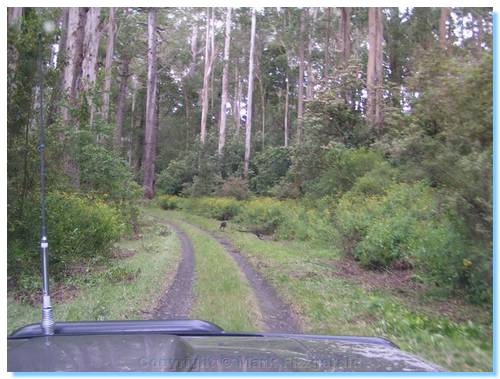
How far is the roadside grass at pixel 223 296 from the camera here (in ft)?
22.0

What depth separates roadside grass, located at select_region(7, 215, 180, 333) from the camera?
280 inches

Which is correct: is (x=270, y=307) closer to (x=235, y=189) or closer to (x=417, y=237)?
(x=417, y=237)

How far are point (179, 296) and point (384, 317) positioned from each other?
10.1ft

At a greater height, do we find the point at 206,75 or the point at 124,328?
the point at 206,75

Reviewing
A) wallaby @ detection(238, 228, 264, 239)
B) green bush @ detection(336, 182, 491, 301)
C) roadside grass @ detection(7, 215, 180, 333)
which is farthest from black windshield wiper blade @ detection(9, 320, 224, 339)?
wallaby @ detection(238, 228, 264, 239)

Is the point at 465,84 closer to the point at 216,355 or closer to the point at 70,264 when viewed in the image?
the point at 216,355

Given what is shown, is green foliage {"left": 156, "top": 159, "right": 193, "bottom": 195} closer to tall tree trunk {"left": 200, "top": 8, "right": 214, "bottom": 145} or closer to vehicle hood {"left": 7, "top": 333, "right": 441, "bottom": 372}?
tall tree trunk {"left": 200, "top": 8, "right": 214, "bottom": 145}

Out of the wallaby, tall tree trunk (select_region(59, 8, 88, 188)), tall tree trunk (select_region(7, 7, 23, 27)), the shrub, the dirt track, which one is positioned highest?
tall tree trunk (select_region(59, 8, 88, 188))

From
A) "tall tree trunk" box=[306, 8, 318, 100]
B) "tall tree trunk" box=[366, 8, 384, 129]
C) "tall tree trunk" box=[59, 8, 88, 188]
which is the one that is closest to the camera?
"tall tree trunk" box=[59, 8, 88, 188]

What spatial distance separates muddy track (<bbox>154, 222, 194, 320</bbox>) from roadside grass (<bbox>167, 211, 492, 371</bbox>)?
142cm

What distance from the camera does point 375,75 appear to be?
21.3 meters

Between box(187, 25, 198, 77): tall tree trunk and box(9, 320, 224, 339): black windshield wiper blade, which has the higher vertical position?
box(187, 25, 198, 77): tall tree trunk

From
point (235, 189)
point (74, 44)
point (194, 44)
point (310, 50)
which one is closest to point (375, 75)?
point (235, 189)

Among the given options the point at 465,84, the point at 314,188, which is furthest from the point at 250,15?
the point at 465,84
